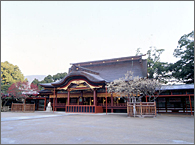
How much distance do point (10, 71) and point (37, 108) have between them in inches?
799

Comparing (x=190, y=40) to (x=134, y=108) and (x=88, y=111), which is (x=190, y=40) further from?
(x=88, y=111)

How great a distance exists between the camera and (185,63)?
2753cm

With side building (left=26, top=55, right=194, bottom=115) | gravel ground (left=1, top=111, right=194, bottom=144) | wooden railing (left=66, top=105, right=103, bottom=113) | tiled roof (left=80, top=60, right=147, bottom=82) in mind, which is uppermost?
tiled roof (left=80, top=60, right=147, bottom=82)

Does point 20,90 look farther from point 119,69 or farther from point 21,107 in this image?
point 119,69

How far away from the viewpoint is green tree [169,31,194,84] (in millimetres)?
26312

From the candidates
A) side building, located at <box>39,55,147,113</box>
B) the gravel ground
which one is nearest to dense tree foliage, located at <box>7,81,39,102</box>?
side building, located at <box>39,55,147,113</box>

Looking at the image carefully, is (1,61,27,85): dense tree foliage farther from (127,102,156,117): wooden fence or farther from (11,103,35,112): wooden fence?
(127,102,156,117): wooden fence

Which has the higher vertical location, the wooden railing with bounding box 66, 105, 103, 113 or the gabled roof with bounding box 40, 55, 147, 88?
the gabled roof with bounding box 40, 55, 147, 88

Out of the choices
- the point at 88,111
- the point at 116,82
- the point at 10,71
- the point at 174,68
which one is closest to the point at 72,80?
the point at 88,111

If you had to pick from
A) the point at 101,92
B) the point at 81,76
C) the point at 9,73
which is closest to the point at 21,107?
the point at 81,76

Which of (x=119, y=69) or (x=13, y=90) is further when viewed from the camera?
(x=119, y=69)

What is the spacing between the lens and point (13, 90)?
21.8 metres

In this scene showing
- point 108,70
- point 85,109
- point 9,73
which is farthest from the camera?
point 9,73

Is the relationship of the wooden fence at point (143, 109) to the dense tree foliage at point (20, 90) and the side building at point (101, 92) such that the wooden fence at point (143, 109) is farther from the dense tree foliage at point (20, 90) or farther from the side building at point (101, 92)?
the dense tree foliage at point (20, 90)
